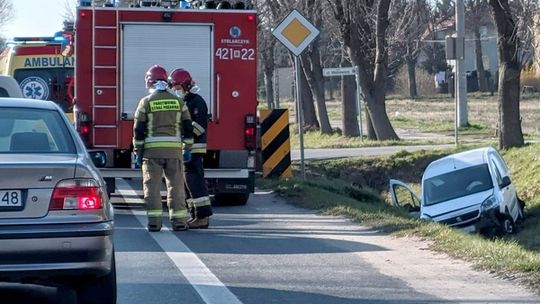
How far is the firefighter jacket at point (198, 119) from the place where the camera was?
13.4m

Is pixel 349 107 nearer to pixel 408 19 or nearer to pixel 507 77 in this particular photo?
pixel 408 19

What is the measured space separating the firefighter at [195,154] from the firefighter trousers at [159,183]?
0.32m

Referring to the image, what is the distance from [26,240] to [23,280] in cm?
29

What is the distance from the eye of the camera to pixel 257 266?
10523 mm

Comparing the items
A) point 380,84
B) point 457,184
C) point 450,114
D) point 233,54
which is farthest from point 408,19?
point 233,54

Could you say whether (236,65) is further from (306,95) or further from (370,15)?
(306,95)

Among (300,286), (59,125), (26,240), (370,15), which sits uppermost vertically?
(370,15)

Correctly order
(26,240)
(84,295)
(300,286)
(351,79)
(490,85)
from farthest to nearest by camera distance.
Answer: (490,85) → (351,79) → (300,286) → (84,295) → (26,240)

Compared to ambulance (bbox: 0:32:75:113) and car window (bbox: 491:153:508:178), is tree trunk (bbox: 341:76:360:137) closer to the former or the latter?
ambulance (bbox: 0:32:75:113)

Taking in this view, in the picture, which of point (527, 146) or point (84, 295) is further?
point (527, 146)

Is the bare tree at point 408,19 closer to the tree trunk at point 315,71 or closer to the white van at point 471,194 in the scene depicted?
the tree trunk at point 315,71

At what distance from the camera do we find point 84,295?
25.7ft

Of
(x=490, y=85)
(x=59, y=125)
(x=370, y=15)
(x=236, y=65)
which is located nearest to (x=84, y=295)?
(x=59, y=125)

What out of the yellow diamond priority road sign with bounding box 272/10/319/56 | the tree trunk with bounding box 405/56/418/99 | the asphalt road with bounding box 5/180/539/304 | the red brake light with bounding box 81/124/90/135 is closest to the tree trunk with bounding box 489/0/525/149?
the yellow diamond priority road sign with bounding box 272/10/319/56
